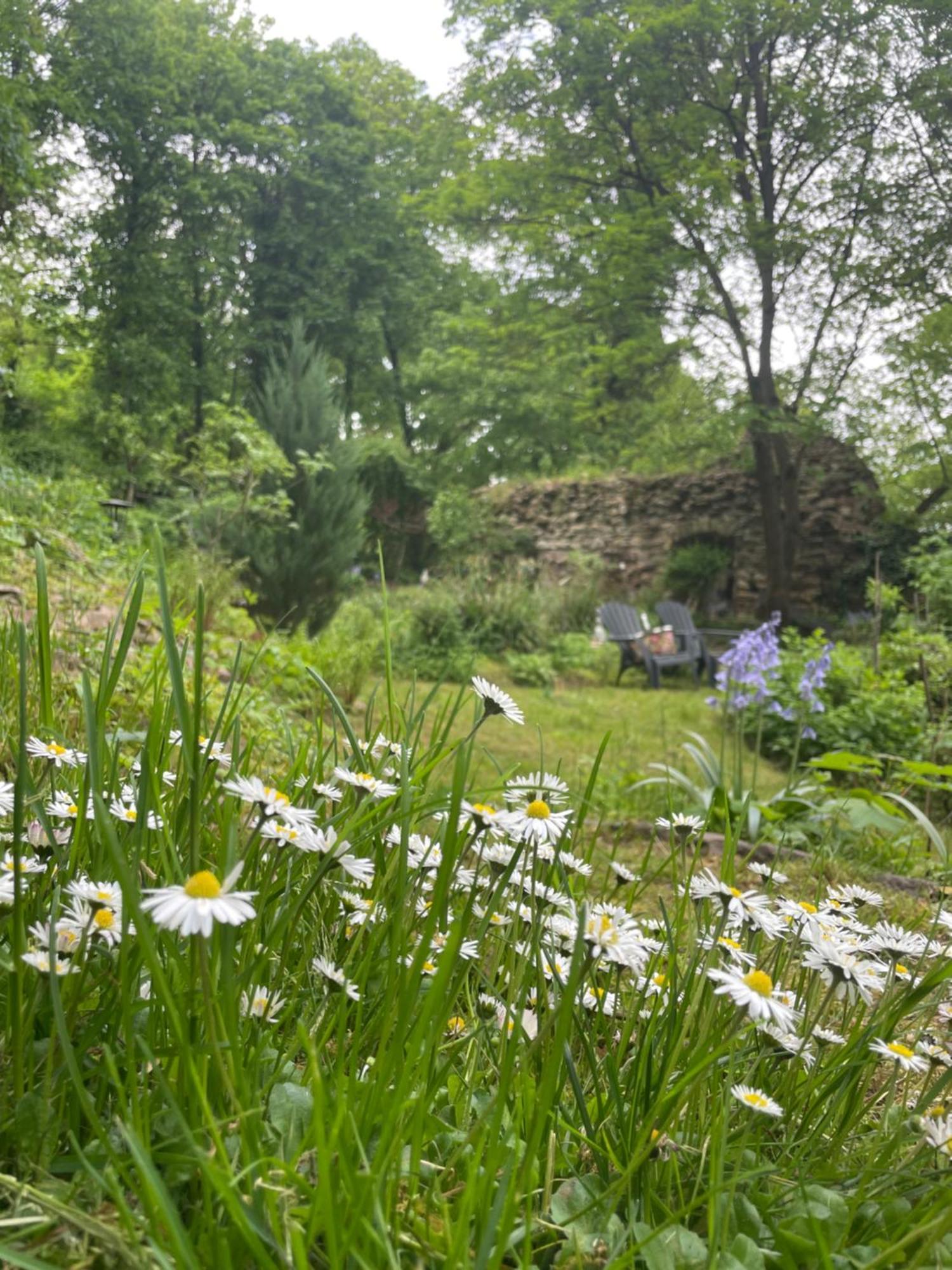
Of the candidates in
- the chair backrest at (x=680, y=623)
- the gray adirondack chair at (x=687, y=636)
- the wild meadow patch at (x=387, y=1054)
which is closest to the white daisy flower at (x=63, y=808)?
the wild meadow patch at (x=387, y=1054)

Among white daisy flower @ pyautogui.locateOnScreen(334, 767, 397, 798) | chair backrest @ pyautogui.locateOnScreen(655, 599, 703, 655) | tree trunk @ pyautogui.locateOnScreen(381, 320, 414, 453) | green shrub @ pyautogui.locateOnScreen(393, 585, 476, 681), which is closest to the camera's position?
white daisy flower @ pyautogui.locateOnScreen(334, 767, 397, 798)

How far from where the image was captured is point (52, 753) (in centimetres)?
73

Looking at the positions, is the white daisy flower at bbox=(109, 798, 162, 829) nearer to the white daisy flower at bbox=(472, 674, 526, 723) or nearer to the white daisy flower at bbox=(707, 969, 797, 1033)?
the white daisy flower at bbox=(472, 674, 526, 723)

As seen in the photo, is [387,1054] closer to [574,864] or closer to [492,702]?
[492,702]

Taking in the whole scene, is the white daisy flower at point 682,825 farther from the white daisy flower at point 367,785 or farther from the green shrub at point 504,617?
the green shrub at point 504,617

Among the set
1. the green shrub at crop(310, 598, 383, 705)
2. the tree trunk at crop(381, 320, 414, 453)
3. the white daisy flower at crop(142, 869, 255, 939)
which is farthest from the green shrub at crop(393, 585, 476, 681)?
the white daisy flower at crop(142, 869, 255, 939)

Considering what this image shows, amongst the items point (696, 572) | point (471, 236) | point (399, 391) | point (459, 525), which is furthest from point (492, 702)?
point (399, 391)

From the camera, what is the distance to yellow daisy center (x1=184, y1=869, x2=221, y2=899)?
424 mm

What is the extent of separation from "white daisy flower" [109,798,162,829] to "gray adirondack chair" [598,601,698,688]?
272 inches

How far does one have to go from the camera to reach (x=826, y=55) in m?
6.45

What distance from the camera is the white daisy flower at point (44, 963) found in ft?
1.65

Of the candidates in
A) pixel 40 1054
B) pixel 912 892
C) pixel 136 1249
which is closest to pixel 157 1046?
pixel 40 1054

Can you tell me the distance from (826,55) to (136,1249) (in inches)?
327

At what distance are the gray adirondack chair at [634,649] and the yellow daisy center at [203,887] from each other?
23.6 feet
